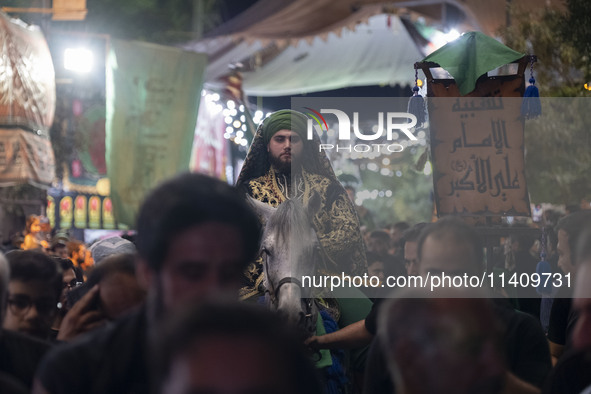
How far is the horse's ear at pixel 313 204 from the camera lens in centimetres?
554

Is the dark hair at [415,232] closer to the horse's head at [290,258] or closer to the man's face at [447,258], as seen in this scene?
the horse's head at [290,258]

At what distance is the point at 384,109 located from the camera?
281 inches

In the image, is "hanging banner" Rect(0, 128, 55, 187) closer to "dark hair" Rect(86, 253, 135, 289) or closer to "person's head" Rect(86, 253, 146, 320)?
"dark hair" Rect(86, 253, 135, 289)

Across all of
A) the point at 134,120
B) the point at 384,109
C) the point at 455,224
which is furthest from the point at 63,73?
the point at 455,224

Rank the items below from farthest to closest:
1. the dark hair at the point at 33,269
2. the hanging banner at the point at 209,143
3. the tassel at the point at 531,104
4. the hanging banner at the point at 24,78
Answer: the hanging banner at the point at 209,143, the hanging banner at the point at 24,78, the tassel at the point at 531,104, the dark hair at the point at 33,269

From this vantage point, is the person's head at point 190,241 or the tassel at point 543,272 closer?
the person's head at point 190,241

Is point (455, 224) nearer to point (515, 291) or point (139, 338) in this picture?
point (139, 338)

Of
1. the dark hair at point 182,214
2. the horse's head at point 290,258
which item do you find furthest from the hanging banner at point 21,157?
the dark hair at point 182,214

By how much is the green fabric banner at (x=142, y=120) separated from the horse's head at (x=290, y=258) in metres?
9.67

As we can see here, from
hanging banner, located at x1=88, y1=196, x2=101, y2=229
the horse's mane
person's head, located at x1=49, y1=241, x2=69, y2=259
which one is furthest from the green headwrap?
hanging banner, located at x1=88, y1=196, x2=101, y2=229

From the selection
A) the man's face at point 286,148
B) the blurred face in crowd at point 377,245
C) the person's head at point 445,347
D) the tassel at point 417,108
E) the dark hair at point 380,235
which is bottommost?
the blurred face in crowd at point 377,245

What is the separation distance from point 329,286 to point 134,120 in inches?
390

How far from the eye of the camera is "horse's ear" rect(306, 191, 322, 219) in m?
5.54

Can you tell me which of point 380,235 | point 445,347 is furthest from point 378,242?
point 445,347
